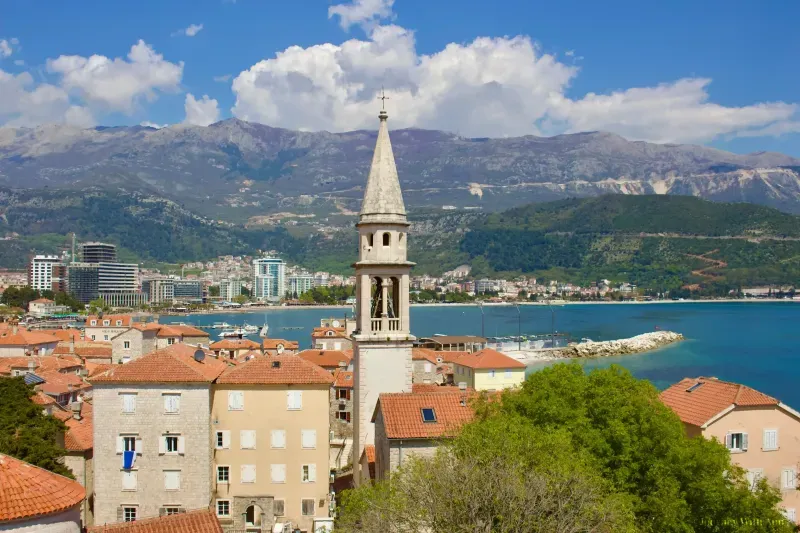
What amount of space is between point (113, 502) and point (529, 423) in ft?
45.2

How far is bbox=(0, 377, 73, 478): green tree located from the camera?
23.0 metres

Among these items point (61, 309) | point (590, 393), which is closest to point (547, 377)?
point (590, 393)

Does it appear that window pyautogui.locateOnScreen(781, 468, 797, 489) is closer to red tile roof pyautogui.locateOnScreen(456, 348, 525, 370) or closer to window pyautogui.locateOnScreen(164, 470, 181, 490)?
window pyautogui.locateOnScreen(164, 470, 181, 490)

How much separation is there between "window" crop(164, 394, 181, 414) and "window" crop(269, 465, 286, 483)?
365cm

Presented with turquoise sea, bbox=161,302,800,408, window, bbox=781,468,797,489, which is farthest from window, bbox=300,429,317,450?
turquoise sea, bbox=161,302,800,408

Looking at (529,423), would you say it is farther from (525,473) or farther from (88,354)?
(88,354)

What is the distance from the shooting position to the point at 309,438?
26.5 m

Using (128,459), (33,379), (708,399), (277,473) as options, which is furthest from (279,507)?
(33,379)

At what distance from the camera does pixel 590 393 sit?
2172cm

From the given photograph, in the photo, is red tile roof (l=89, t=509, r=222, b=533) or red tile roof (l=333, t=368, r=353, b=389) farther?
red tile roof (l=333, t=368, r=353, b=389)

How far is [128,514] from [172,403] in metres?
3.72

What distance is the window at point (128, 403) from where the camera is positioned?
25.4 meters

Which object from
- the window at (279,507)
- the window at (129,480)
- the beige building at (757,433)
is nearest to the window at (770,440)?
the beige building at (757,433)

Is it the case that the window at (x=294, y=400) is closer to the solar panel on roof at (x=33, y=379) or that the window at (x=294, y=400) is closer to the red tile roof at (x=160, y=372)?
the red tile roof at (x=160, y=372)
